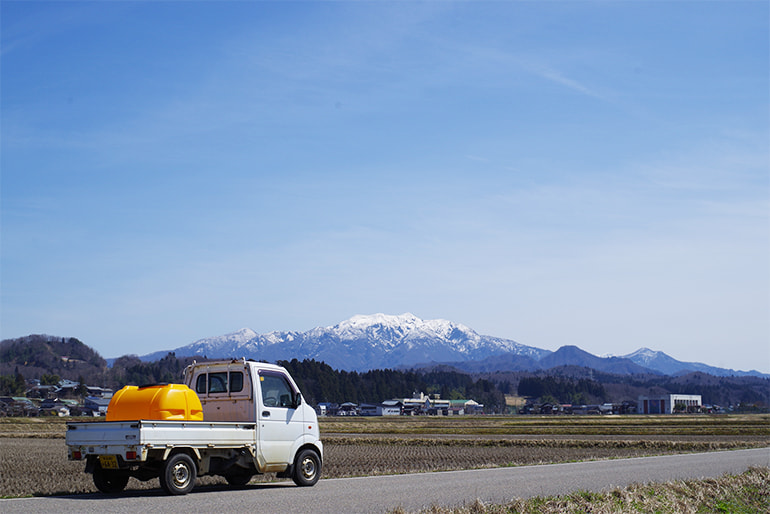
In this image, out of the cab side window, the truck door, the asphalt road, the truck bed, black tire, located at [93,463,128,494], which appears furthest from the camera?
the cab side window

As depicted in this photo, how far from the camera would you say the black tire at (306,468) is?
17734 mm

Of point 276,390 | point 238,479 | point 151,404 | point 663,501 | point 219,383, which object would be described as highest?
point 219,383

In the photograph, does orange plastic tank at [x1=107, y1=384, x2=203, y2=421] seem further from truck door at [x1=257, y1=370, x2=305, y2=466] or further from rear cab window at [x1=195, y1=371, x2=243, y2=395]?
truck door at [x1=257, y1=370, x2=305, y2=466]

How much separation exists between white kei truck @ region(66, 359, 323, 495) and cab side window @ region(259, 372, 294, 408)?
0.02m

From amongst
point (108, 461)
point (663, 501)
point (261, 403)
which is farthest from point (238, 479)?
point (663, 501)

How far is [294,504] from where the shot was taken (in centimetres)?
1410

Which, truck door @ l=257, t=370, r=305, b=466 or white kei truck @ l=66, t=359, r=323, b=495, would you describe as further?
truck door @ l=257, t=370, r=305, b=466

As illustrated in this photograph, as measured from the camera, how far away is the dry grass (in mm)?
13841

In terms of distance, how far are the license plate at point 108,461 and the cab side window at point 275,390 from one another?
12.0ft

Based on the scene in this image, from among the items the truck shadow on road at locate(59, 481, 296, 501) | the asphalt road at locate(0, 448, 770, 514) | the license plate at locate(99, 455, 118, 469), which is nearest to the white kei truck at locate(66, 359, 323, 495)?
the license plate at locate(99, 455, 118, 469)

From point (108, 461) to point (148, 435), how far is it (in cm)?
121

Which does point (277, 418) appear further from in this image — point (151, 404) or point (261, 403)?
point (151, 404)

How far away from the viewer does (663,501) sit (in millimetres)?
15898

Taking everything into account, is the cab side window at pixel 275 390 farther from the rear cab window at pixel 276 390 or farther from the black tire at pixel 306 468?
the black tire at pixel 306 468
